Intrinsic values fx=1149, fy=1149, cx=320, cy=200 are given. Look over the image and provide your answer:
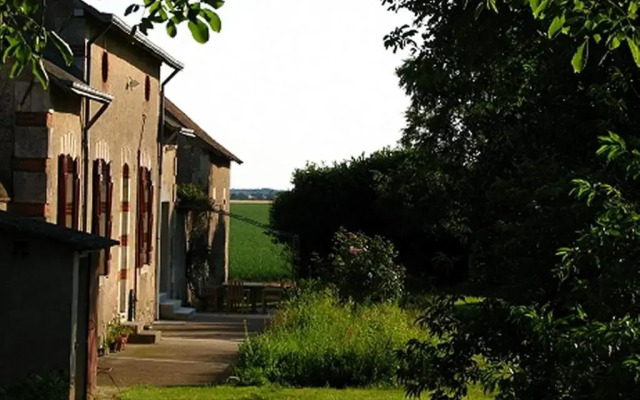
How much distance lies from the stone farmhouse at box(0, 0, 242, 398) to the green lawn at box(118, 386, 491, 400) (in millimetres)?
1329

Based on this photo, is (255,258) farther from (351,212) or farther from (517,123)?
(517,123)

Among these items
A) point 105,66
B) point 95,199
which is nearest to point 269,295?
point 105,66

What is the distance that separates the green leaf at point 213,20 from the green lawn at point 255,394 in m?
8.13

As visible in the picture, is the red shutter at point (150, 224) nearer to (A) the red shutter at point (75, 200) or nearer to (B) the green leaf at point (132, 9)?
(A) the red shutter at point (75, 200)

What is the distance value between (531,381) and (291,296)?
12.0 m

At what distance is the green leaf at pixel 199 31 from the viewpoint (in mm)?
5969

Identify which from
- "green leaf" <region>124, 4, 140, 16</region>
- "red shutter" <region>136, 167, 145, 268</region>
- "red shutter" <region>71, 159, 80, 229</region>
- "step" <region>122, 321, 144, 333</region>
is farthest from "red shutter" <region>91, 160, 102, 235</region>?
"green leaf" <region>124, 4, 140, 16</region>

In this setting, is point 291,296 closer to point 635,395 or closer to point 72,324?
point 72,324

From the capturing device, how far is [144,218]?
2200 centimetres

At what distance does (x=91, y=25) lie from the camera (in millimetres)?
17812

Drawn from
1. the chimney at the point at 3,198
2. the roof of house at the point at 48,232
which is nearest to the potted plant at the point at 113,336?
the chimney at the point at 3,198

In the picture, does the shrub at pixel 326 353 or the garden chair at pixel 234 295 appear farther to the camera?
the garden chair at pixel 234 295

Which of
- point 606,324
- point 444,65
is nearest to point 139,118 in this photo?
point 444,65

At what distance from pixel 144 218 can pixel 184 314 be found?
3456 mm
